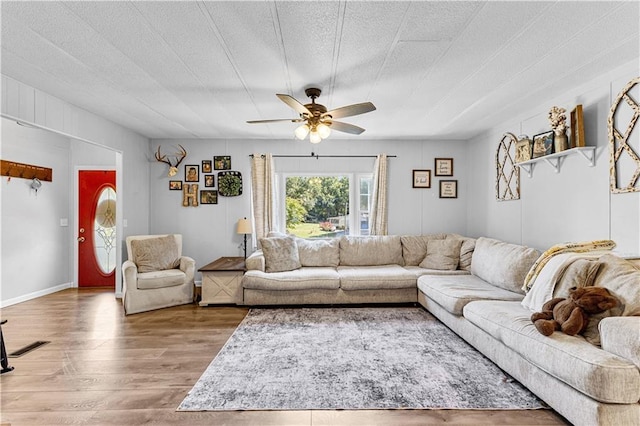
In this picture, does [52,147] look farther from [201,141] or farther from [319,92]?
[319,92]

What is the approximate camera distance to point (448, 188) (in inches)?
223

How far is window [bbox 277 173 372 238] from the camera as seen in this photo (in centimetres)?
569

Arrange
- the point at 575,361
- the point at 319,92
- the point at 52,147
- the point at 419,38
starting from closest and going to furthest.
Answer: the point at 575,361 → the point at 419,38 → the point at 319,92 → the point at 52,147

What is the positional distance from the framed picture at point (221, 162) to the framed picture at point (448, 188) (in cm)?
354

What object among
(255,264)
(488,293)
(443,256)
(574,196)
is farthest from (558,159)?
(255,264)

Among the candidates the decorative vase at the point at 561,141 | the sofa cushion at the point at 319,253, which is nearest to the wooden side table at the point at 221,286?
the sofa cushion at the point at 319,253

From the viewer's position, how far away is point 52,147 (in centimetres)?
531

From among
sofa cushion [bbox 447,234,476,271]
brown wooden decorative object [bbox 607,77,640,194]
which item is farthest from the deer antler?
brown wooden decorative object [bbox 607,77,640,194]

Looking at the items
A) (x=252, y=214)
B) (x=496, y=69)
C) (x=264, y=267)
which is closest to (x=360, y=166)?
(x=252, y=214)

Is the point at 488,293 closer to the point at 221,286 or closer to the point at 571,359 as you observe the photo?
the point at 571,359

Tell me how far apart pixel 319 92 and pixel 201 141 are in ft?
9.83

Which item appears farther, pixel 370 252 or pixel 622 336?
pixel 370 252

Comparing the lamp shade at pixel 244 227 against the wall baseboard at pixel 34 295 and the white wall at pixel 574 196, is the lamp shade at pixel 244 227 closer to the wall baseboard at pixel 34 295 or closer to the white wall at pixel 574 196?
the wall baseboard at pixel 34 295

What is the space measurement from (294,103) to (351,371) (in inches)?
88.1
